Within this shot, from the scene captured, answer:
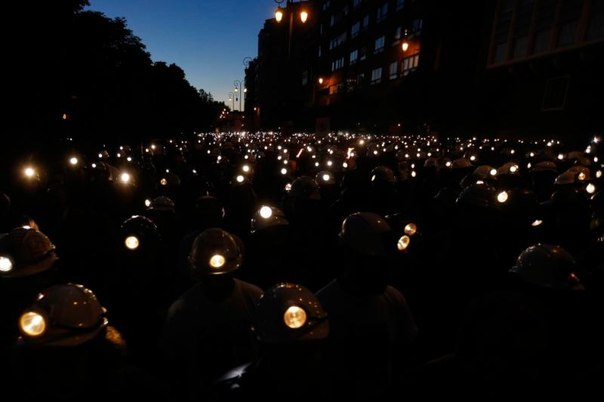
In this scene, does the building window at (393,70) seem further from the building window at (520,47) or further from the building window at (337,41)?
the building window at (520,47)

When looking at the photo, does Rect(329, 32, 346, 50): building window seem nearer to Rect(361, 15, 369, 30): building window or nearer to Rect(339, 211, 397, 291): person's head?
Rect(361, 15, 369, 30): building window

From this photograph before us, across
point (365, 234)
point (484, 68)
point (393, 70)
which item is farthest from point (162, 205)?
point (393, 70)

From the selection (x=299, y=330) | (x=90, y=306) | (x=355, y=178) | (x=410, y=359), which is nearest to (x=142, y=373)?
(x=90, y=306)

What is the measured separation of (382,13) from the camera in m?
62.1

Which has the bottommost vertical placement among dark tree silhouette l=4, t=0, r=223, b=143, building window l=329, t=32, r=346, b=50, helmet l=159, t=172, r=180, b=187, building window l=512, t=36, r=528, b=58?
helmet l=159, t=172, r=180, b=187

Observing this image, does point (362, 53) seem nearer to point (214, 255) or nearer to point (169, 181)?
point (169, 181)

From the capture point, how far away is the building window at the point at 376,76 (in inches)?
2467

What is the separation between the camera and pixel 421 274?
14.0 feet

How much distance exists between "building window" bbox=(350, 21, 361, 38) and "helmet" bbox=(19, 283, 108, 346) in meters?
76.0

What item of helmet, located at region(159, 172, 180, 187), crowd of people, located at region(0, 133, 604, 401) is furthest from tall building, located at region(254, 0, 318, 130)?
crowd of people, located at region(0, 133, 604, 401)

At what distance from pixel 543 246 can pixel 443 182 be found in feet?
19.8

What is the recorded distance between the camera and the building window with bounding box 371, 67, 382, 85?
62.7 metres

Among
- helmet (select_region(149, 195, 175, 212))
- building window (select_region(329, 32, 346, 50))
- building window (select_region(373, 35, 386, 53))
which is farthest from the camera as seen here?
building window (select_region(329, 32, 346, 50))

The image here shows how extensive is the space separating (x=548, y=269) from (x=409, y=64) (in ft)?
177
